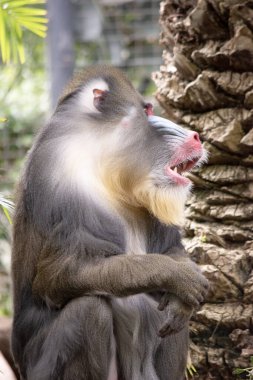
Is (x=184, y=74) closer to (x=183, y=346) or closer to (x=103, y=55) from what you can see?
(x=183, y=346)

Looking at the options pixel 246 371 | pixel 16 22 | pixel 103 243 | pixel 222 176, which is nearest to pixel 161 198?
pixel 103 243

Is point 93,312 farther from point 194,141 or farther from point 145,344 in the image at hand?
point 194,141

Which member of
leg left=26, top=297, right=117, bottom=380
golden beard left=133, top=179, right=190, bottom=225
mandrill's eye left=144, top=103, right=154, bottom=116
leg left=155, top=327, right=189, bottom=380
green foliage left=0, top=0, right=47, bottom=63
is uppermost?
green foliage left=0, top=0, right=47, bottom=63

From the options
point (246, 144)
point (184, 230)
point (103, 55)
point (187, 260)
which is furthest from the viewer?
point (103, 55)

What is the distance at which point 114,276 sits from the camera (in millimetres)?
3500

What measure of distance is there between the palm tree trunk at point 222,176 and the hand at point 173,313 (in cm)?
63

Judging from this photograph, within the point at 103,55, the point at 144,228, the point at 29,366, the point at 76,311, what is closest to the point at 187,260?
the point at 144,228

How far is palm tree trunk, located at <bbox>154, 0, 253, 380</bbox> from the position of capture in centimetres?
424

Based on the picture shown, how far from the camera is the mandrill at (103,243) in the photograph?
357 centimetres

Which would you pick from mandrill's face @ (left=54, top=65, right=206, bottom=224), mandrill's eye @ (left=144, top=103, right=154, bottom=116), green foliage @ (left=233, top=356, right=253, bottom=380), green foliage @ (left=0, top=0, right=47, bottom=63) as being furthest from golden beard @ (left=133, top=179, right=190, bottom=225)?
green foliage @ (left=0, top=0, right=47, bottom=63)

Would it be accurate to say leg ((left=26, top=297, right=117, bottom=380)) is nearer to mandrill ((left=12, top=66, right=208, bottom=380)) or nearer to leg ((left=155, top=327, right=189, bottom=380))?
mandrill ((left=12, top=66, right=208, bottom=380))

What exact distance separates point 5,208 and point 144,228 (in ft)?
2.44

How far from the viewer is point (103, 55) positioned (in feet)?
31.1

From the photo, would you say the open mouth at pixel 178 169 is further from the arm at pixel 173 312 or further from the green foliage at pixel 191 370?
the green foliage at pixel 191 370
